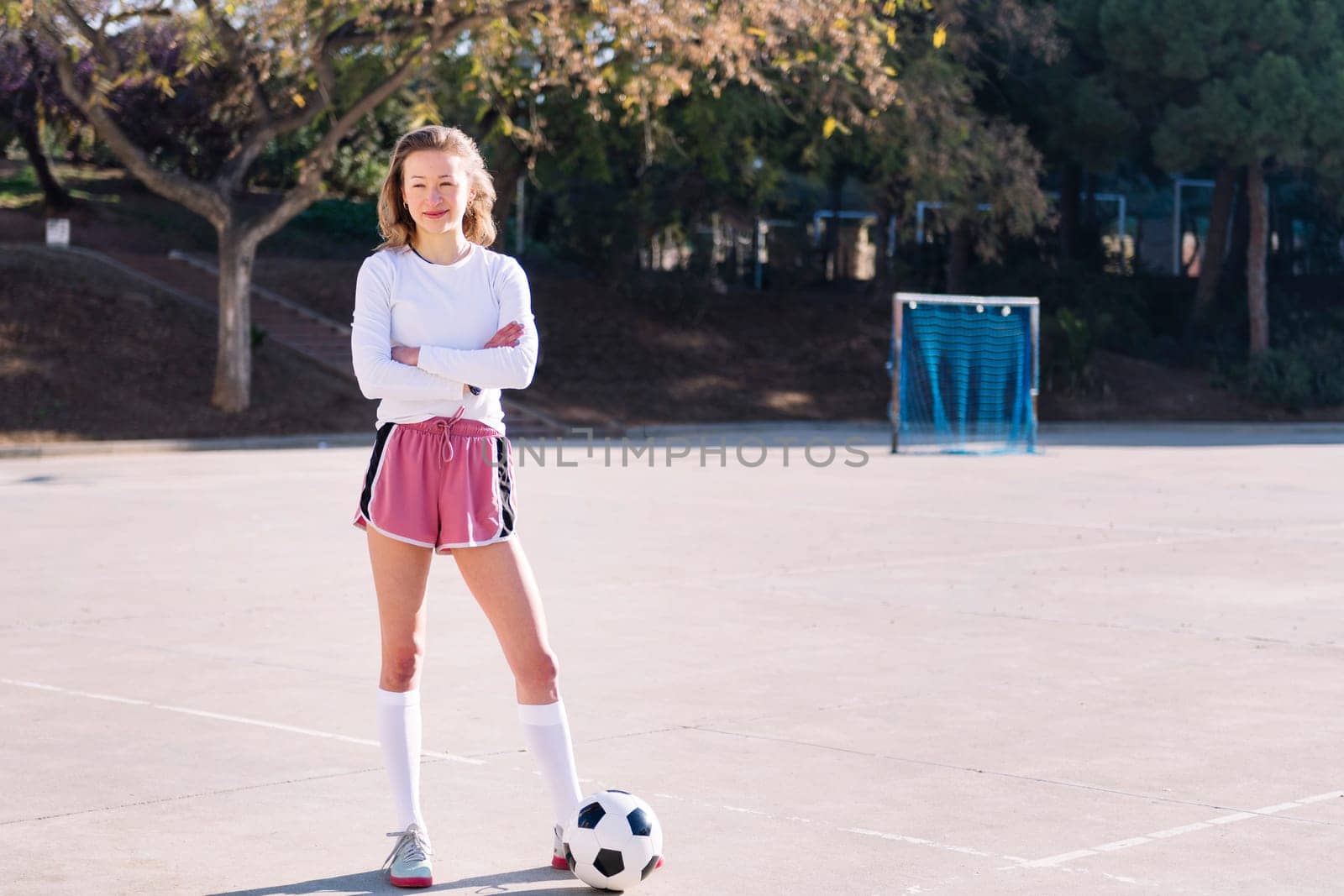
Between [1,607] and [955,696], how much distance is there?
217 inches

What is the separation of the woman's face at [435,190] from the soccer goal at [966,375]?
25564 millimetres

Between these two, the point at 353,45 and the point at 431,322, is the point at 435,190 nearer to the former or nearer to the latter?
the point at 431,322

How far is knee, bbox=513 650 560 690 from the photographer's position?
16.5 feet

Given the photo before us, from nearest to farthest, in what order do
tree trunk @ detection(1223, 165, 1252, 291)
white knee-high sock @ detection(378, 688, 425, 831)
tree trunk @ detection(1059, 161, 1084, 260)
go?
1. white knee-high sock @ detection(378, 688, 425, 831)
2. tree trunk @ detection(1059, 161, 1084, 260)
3. tree trunk @ detection(1223, 165, 1252, 291)

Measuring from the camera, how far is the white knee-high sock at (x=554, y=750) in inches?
199

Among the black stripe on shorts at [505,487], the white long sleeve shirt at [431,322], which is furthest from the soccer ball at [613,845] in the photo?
the white long sleeve shirt at [431,322]

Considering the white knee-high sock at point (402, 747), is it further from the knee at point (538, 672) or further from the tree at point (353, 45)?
the tree at point (353, 45)

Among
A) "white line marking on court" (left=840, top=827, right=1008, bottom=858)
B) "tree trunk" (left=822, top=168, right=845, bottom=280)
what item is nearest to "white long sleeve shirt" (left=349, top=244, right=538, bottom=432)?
"white line marking on court" (left=840, top=827, right=1008, bottom=858)

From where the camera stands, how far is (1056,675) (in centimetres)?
830

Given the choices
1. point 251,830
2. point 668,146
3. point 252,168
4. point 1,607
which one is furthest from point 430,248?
point 252,168

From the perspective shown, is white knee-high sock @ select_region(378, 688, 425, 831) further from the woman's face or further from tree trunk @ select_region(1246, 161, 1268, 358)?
tree trunk @ select_region(1246, 161, 1268, 358)

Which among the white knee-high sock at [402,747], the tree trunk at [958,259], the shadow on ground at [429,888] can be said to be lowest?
the shadow on ground at [429,888]

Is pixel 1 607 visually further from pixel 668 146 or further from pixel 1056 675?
pixel 668 146

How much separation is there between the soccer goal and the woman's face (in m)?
25.6
